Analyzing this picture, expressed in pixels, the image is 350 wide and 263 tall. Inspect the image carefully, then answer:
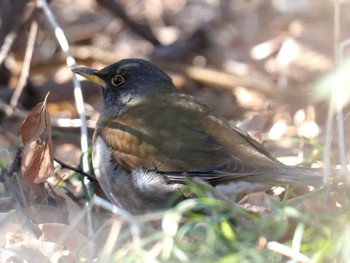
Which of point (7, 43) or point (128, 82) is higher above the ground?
point (128, 82)

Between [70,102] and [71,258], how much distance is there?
4154mm

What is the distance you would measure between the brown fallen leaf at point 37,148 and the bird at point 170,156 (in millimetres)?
370

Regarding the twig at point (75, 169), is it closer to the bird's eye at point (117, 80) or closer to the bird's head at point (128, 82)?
the bird's head at point (128, 82)

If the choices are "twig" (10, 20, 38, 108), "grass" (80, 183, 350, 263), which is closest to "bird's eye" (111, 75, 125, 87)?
"twig" (10, 20, 38, 108)

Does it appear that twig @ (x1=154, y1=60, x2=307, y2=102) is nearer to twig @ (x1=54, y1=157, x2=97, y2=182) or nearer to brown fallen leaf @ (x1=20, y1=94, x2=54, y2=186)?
twig @ (x1=54, y1=157, x2=97, y2=182)

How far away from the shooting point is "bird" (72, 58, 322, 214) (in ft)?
15.4

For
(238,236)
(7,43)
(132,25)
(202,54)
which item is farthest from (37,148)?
(202,54)

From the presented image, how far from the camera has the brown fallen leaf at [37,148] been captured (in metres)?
4.76

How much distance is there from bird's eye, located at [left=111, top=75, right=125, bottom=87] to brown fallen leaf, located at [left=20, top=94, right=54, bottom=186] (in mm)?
1220

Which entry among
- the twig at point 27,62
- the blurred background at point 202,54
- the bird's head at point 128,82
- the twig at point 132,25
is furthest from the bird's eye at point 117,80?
the twig at point 132,25

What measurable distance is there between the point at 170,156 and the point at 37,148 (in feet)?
2.48

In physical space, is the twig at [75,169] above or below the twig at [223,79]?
above

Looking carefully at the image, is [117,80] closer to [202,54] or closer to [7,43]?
[7,43]

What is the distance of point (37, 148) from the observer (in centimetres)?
478
